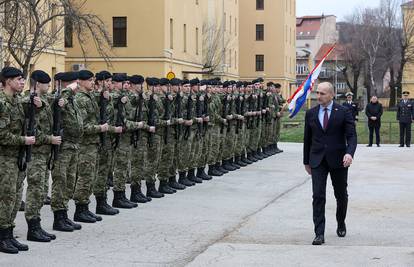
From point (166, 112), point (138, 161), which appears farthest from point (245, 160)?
point (138, 161)

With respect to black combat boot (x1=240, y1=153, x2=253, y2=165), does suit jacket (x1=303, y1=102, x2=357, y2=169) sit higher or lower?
higher

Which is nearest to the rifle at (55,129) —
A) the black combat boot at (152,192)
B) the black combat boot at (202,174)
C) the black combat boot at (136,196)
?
the black combat boot at (136,196)

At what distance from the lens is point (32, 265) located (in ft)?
28.8

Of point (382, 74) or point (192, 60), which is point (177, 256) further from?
point (382, 74)

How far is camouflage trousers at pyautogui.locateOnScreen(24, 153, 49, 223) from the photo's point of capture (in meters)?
9.94

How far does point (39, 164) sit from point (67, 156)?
84 cm

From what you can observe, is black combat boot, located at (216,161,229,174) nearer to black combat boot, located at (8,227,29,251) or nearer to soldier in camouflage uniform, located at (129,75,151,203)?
soldier in camouflage uniform, located at (129,75,151,203)

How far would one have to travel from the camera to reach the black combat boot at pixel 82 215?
11664 mm

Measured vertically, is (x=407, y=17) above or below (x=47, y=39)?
above

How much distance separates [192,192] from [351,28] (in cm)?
8927

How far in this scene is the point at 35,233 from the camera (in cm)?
1013

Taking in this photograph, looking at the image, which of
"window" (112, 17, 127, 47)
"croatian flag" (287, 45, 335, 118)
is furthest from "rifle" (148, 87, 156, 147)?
"window" (112, 17, 127, 47)

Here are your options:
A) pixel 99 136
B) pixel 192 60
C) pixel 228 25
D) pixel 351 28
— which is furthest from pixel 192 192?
pixel 351 28

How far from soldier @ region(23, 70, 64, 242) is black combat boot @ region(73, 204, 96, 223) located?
139 centimetres
